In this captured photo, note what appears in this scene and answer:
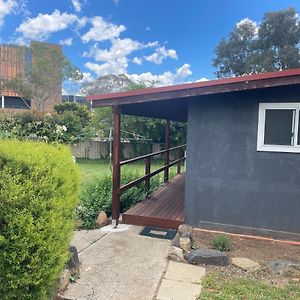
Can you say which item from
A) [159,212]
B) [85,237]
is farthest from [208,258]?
[159,212]

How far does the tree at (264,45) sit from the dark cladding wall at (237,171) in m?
22.7

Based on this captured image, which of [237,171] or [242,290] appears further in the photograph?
[237,171]

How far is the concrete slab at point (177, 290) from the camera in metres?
3.14

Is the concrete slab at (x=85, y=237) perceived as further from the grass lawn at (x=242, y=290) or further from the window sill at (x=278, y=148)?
the window sill at (x=278, y=148)

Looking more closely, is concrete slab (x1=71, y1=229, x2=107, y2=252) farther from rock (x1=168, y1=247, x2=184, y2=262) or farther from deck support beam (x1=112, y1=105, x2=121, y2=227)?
rock (x1=168, y1=247, x2=184, y2=262)

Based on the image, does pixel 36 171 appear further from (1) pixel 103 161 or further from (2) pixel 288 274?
(1) pixel 103 161

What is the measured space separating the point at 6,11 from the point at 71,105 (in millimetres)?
14761

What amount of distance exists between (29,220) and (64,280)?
46.6 inches

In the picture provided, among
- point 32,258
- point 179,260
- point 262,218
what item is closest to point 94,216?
point 179,260

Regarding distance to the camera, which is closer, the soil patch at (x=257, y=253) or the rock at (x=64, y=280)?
the rock at (x=64, y=280)

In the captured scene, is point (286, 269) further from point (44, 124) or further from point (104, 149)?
point (104, 149)

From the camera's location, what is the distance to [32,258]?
2387 mm

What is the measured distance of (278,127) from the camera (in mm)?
4586

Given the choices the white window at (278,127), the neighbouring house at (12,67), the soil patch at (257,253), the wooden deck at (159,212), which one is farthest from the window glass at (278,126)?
the neighbouring house at (12,67)
